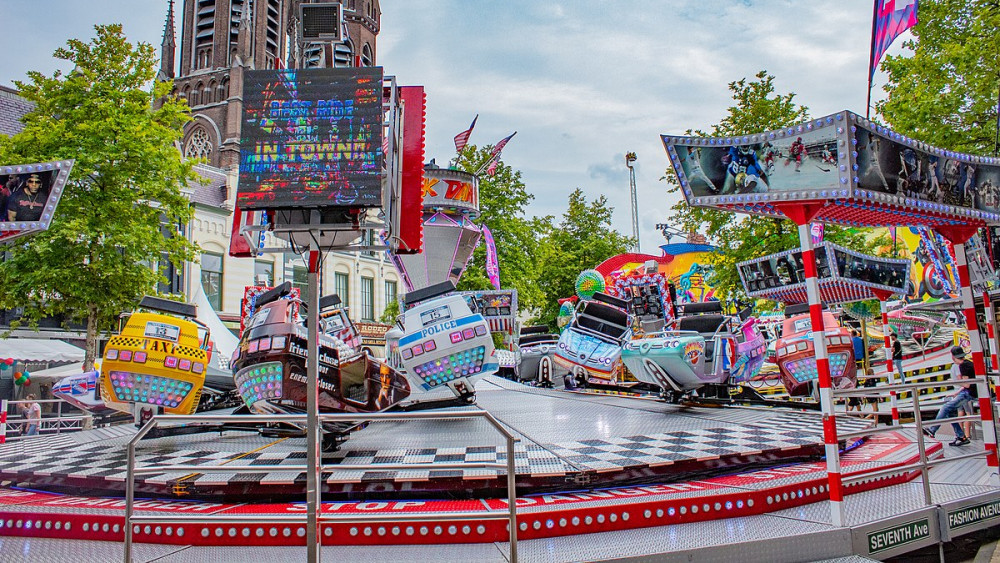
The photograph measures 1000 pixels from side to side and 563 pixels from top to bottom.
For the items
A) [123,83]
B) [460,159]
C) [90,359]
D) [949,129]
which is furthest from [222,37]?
[949,129]

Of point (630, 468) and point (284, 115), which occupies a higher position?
point (284, 115)

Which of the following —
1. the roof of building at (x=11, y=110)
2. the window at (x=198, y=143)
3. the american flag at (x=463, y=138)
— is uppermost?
the window at (x=198, y=143)

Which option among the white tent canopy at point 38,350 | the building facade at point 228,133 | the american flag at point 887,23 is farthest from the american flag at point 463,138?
the white tent canopy at point 38,350

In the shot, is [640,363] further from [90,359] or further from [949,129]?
[90,359]

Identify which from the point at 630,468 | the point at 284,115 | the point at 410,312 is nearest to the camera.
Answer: the point at 284,115

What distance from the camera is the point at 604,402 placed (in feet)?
33.0

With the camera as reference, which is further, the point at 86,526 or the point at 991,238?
the point at 991,238

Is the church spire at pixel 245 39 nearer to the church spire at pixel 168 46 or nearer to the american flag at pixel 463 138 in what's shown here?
the church spire at pixel 168 46

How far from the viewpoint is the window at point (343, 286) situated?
33.7 meters

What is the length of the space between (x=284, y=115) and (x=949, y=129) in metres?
14.0

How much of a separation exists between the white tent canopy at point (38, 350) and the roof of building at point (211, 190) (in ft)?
27.9

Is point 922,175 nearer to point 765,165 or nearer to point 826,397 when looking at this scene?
point 765,165

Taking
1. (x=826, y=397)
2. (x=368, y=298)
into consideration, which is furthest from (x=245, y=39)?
(x=826, y=397)

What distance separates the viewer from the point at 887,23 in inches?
382
